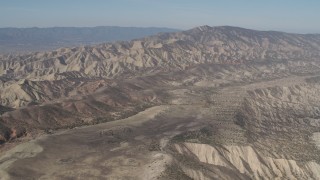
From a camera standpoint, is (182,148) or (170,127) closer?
(182,148)

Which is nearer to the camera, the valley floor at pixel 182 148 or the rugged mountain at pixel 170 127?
the valley floor at pixel 182 148

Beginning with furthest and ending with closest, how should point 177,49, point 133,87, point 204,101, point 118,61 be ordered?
point 177,49 → point 118,61 → point 133,87 → point 204,101

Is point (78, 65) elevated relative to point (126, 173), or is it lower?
lower

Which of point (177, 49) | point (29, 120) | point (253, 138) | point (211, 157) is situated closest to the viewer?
point (211, 157)

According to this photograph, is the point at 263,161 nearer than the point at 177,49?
Yes

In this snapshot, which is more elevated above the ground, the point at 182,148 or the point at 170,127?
the point at 182,148

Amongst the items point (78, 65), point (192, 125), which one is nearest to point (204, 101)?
point (192, 125)

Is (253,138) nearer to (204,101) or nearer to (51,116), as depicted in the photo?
(204,101)

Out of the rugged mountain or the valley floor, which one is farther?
the rugged mountain
